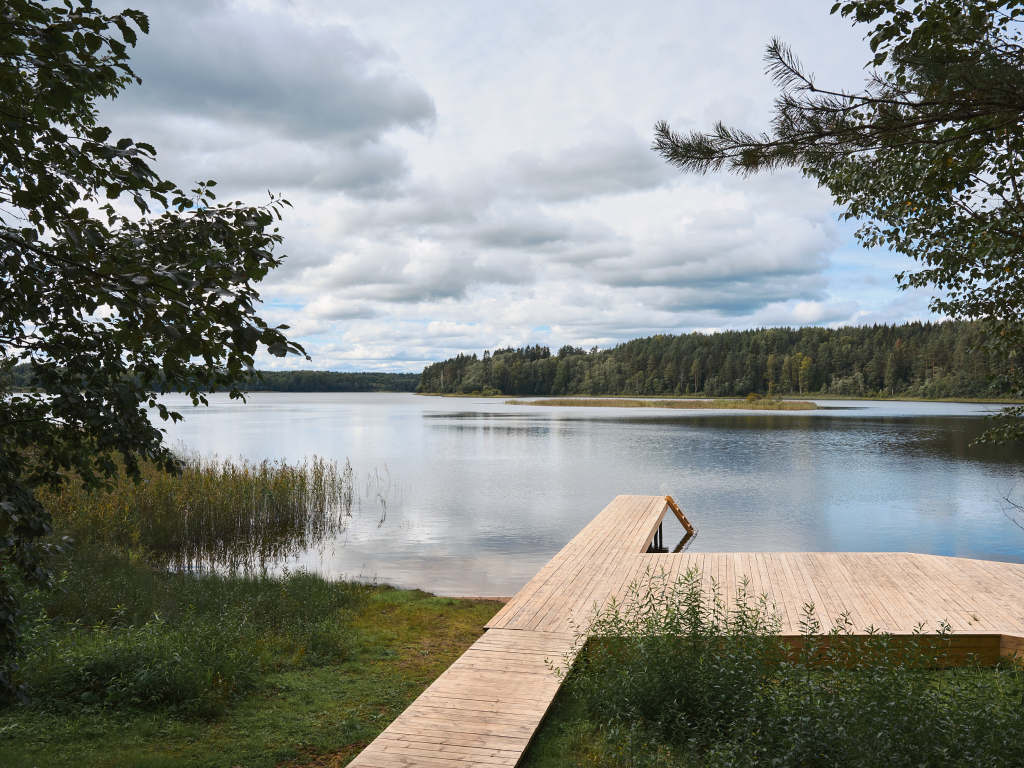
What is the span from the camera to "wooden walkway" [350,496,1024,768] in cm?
460

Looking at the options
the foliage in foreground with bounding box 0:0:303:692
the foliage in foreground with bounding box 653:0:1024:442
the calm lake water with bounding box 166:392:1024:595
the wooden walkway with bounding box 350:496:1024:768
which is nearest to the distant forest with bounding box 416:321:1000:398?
the calm lake water with bounding box 166:392:1024:595

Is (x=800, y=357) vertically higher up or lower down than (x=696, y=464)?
higher up

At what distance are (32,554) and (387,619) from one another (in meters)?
6.61

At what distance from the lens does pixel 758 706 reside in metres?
4.48

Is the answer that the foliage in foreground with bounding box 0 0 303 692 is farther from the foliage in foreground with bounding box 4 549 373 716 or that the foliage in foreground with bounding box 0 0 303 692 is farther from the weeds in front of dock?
the weeds in front of dock

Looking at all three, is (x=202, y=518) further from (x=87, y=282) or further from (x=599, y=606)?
(x=87, y=282)

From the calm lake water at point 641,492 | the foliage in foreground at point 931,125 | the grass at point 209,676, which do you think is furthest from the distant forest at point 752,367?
the grass at point 209,676

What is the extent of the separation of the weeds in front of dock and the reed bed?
8703 mm

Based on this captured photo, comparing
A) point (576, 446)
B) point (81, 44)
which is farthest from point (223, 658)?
point (576, 446)

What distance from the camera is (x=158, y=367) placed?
135 inches

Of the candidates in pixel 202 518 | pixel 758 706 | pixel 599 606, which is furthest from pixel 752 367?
pixel 758 706

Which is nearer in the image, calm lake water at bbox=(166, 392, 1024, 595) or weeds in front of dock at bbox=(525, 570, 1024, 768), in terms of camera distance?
weeds in front of dock at bbox=(525, 570, 1024, 768)

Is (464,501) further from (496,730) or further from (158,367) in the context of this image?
(158,367)

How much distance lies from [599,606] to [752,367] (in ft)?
360
